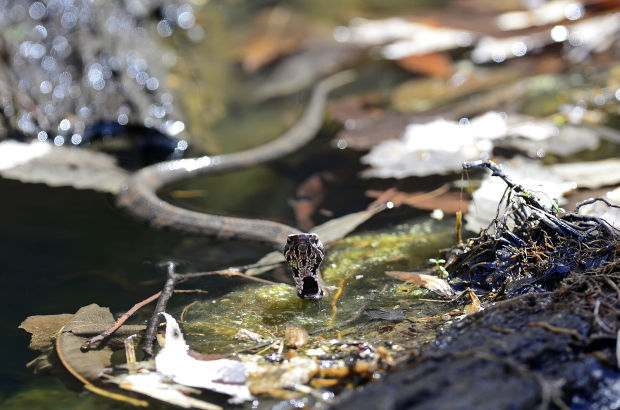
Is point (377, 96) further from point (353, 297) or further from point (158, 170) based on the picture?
point (353, 297)

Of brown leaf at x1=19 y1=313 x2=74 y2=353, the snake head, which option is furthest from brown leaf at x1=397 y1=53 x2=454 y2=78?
brown leaf at x1=19 y1=313 x2=74 y2=353

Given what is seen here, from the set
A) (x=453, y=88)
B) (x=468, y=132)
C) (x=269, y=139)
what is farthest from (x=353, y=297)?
(x=453, y=88)

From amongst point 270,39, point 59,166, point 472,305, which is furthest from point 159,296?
point 270,39

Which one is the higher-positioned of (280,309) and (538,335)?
(280,309)

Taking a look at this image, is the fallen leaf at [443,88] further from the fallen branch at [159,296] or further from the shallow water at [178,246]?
the fallen branch at [159,296]

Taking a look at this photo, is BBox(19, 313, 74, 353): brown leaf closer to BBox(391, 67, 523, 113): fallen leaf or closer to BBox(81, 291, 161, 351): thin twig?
BBox(81, 291, 161, 351): thin twig

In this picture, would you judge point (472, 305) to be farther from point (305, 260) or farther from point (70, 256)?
point (70, 256)
